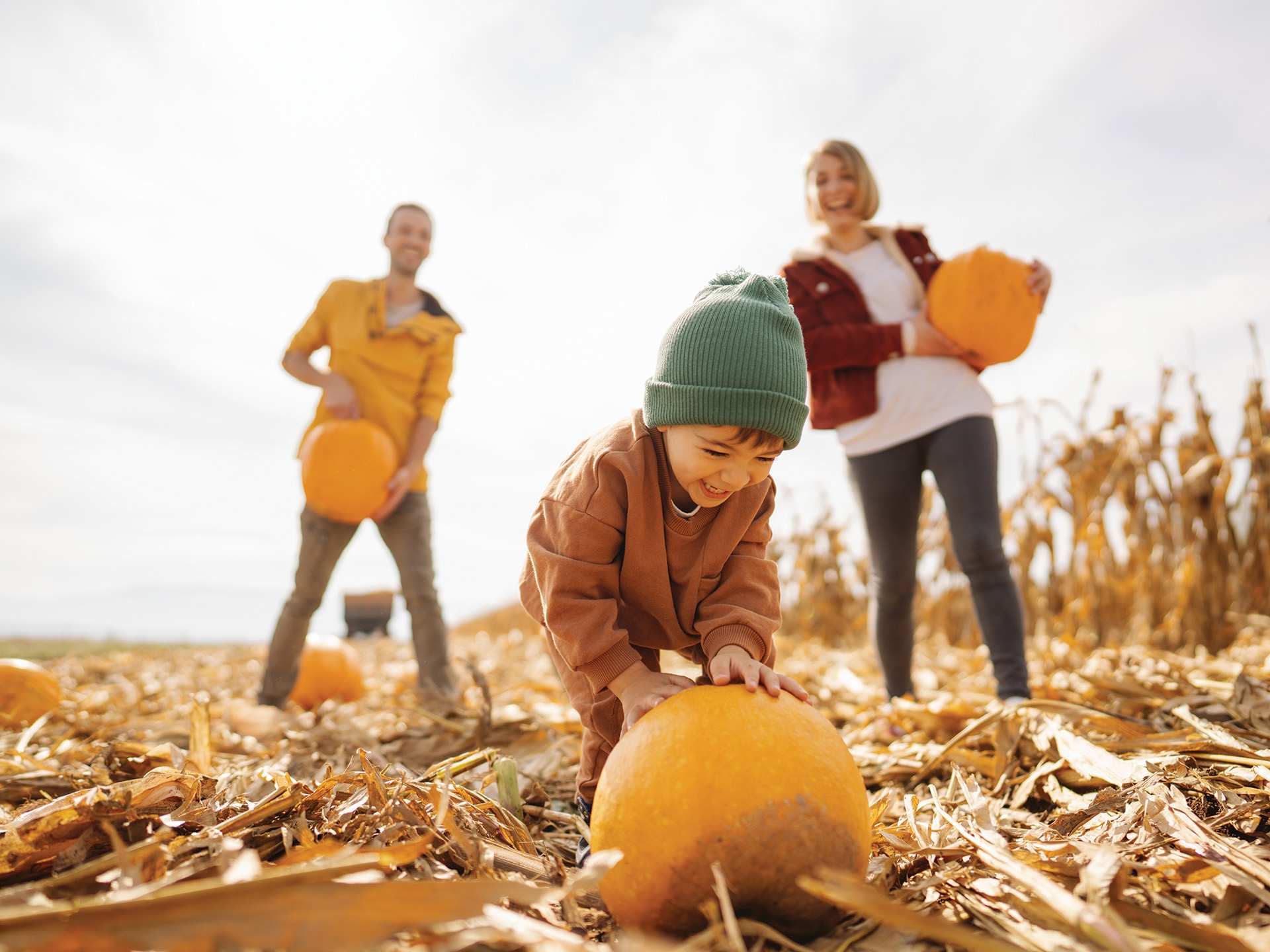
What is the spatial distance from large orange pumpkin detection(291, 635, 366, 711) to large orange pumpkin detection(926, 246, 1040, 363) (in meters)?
3.66

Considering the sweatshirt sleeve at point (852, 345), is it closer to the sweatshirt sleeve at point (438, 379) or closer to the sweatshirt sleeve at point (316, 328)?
the sweatshirt sleeve at point (438, 379)

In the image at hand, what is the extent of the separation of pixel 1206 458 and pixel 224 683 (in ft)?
22.3

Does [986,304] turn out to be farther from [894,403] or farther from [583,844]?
[583,844]

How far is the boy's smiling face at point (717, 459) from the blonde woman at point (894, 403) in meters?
1.51

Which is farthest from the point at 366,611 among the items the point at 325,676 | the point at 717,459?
the point at 717,459

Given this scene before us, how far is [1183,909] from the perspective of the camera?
132 cm

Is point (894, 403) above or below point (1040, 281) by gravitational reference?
below

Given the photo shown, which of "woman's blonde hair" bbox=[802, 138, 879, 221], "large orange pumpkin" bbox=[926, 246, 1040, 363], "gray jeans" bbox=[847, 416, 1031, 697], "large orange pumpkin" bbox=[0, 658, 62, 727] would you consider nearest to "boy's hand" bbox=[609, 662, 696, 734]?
"gray jeans" bbox=[847, 416, 1031, 697]

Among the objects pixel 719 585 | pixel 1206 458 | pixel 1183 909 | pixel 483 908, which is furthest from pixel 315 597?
pixel 1206 458

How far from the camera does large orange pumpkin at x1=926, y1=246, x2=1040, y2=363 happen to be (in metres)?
3.29

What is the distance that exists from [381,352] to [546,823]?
2.96m

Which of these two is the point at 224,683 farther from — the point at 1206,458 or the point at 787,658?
the point at 1206,458

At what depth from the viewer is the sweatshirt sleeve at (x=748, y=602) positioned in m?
1.92

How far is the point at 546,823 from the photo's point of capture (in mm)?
2154
